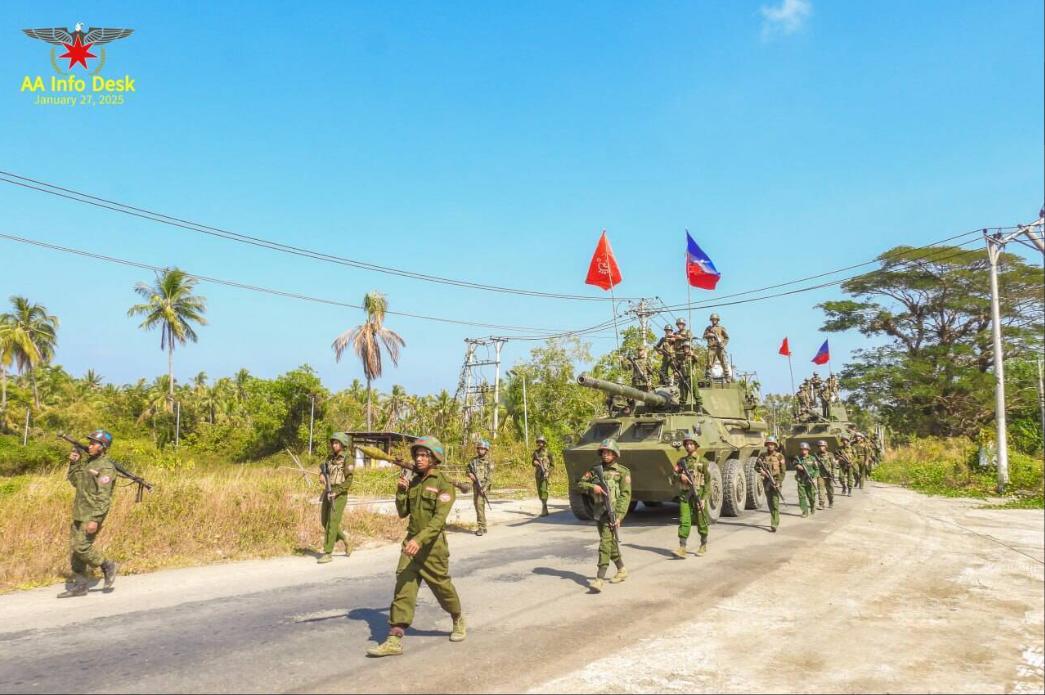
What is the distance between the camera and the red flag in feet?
60.1

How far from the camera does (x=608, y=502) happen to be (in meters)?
7.36

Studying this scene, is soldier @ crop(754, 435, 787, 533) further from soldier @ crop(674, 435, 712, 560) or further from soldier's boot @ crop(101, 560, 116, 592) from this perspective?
soldier's boot @ crop(101, 560, 116, 592)

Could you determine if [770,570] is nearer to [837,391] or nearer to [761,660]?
[761,660]

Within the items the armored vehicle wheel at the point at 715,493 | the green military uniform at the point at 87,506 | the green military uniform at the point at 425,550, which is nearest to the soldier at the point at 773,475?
the armored vehicle wheel at the point at 715,493

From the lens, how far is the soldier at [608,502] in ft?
24.0

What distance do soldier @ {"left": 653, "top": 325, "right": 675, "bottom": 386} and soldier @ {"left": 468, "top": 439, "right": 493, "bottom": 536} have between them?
4.27 meters

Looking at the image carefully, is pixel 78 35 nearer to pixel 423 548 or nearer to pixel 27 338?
pixel 423 548

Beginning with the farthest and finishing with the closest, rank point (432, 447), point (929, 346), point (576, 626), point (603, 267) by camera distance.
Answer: point (929, 346)
point (603, 267)
point (576, 626)
point (432, 447)

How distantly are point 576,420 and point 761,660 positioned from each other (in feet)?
88.1

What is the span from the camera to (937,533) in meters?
10.9

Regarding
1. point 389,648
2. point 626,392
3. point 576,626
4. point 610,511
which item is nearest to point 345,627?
point 389,648

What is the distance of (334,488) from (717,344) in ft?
35.5

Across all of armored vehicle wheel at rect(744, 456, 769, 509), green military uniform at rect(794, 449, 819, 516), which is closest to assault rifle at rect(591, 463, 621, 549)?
green military uniform at rect(794, 449, 819, 516)

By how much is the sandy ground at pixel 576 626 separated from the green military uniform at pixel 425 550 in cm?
33
